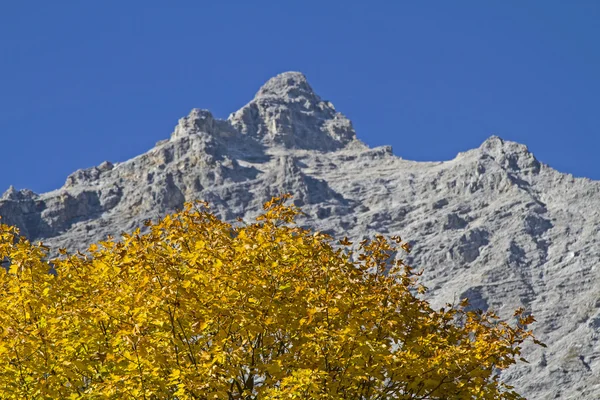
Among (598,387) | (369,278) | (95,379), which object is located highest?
(598,387)

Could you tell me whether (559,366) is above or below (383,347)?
above

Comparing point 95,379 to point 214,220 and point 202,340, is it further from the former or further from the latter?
point 214,220

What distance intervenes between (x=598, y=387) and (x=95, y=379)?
166580 mm

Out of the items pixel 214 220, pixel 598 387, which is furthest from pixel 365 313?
pixel 598 387

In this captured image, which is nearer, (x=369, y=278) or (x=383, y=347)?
(x=383, y=347)

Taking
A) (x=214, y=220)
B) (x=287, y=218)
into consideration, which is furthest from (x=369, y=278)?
(x=214, y=220)

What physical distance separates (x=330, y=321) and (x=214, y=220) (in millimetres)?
4450

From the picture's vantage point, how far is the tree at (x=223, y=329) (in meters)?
Result: 16.4

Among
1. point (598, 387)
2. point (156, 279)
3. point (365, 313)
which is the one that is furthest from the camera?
point (598, 387)

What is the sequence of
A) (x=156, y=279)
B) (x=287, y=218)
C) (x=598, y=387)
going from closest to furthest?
(x=156, y=279) → (x=287, y=218) → (x=598, y=387)

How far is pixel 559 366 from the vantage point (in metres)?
178

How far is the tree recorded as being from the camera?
1642cm

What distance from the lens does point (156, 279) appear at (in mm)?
16531

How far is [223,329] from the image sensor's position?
55.9ft
